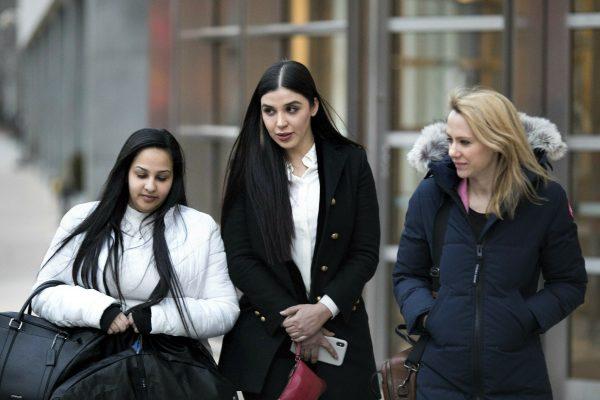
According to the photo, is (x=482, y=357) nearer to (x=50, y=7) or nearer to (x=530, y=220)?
(x=530, y=220)

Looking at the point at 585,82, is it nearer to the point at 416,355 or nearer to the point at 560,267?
the point at 560,267

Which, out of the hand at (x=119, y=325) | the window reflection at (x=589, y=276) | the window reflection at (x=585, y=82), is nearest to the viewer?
the hand at (x=119, y=325)

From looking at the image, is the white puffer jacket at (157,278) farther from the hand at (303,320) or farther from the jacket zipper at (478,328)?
the jacket zipper at (478,328)

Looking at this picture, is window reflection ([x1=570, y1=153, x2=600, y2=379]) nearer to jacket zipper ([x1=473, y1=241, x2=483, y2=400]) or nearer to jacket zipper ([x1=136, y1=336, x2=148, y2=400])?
jacket zipper ([x1=473, y1=241, x2=483, y2=400])

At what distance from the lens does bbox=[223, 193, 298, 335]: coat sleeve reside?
14.6 feet

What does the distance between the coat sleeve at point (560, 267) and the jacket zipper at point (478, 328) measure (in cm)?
17

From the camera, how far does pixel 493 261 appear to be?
13.2ft

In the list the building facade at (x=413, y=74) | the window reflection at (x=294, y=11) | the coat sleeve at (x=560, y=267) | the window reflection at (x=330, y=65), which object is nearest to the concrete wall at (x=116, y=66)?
the building facade at (x=413, y=74)

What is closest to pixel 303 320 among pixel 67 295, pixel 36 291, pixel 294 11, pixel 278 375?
pixel 278 375

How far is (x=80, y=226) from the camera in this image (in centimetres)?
454

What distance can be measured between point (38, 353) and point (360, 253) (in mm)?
1195

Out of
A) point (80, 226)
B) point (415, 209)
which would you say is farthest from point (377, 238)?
point (80, 226)

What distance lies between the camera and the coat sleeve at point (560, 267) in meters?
4.07

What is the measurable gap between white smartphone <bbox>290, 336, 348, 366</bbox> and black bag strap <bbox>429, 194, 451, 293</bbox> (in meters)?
0.54
